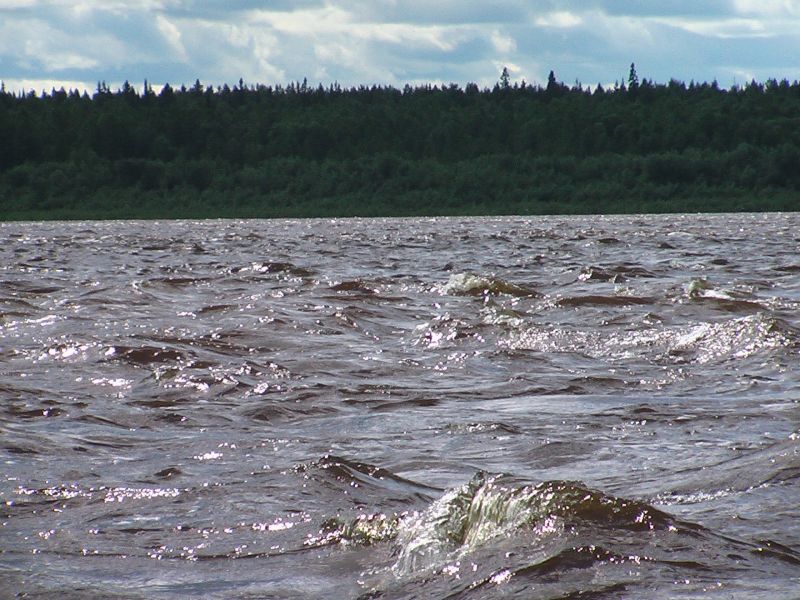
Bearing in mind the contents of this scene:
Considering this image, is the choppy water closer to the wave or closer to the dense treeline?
the wave

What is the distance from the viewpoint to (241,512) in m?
3.87

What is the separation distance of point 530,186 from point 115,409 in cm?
7896

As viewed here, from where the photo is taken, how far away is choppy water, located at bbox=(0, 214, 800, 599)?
10.4ft

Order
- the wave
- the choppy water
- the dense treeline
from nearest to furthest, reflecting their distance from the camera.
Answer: the choppy water < the wave < the dense treeline

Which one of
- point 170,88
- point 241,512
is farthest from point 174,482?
point 170,88

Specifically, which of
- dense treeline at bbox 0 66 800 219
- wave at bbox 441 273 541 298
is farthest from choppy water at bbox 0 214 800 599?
dense treeline at bbox 0 66 800 219

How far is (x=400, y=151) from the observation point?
330 ft

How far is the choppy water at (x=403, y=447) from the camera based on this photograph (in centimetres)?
→ 316

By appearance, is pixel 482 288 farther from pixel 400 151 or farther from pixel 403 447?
pixel 400 151

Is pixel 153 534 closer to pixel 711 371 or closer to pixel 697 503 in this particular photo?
pixel 697 503

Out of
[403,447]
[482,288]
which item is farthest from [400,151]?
[403,447]

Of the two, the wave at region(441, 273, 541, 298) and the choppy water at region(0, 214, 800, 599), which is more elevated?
the choppy water at region(0, 214, 800, 599)

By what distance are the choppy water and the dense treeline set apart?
64686 millimetres

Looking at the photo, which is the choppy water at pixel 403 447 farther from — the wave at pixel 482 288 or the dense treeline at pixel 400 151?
the dense treeline at pixel 400 151
